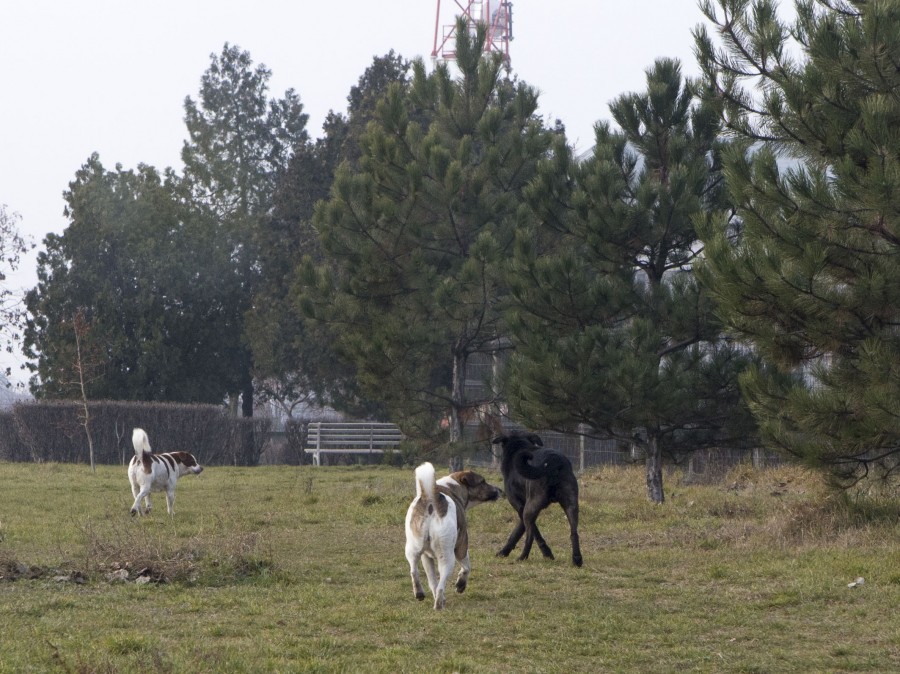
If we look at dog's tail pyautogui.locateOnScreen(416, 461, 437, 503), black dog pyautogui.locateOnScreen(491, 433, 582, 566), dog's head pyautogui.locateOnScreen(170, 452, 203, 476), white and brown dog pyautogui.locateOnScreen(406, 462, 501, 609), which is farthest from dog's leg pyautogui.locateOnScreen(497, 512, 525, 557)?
dog's head pyautogui.locateOnScreen(170, 452, 203, 476)

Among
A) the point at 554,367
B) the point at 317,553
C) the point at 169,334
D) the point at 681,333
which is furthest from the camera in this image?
the point at 169,334

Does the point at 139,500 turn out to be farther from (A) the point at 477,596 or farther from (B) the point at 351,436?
(B) the point at 351,436

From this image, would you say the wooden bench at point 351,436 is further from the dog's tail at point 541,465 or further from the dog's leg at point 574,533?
the dog's leg at point 574,533

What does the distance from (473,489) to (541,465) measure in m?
0.86

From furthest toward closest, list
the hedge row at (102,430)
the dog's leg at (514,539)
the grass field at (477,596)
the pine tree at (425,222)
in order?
the hedge row at (102,430), the pine tree at (425,222), the dog's leg at (514,539), the grass field at (477,596)

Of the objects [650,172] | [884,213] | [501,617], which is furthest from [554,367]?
[501,617]

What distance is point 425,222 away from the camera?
870 inches

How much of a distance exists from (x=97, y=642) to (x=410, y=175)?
15290 millimetres

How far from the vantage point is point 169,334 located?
3956cm

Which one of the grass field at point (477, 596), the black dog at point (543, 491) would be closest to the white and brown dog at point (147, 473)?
the grass field at point (477, 596)

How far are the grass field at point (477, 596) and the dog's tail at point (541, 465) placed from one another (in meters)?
0.82

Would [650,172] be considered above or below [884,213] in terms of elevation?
above

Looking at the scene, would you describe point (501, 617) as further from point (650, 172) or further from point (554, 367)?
point (650, 172)

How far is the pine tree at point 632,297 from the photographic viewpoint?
52.3 ft
